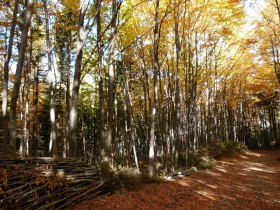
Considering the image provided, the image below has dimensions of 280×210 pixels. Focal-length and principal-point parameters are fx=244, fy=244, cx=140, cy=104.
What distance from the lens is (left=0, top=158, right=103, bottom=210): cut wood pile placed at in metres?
4.68

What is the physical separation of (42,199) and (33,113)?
15.9 meters

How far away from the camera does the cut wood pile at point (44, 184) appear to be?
4684 millimetres

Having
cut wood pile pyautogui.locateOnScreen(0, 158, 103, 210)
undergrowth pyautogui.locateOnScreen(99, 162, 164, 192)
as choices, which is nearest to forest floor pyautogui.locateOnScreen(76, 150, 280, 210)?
undergrowth pyautogui.locateOnScreen(99, 162, 164, 192)

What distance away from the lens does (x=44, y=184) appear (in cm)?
532

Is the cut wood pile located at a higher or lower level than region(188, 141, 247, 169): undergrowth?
higher

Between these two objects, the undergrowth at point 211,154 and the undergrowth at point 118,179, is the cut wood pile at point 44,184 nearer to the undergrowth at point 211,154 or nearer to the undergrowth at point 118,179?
the undergrowth at point 118,179

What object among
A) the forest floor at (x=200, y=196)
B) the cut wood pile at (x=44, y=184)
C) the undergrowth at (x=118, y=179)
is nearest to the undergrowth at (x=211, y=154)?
the forest floor at (x=200, y=196)

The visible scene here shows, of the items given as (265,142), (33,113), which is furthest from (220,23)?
(265,142)

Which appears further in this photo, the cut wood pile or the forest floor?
the forest floor

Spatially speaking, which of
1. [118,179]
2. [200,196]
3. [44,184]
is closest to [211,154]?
[200,196]

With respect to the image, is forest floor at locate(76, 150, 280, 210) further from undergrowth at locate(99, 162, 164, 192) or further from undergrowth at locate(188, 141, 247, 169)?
undergrowth at locate(188, 141, 247, 169)

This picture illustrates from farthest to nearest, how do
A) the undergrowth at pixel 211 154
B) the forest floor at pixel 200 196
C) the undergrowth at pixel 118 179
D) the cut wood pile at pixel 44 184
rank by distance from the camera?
the undergrowth at pixel 211 154, the undergrowth at pixel 118 179, the forest floor at pixel 200 196, the cut wood pile at pixel 44 184

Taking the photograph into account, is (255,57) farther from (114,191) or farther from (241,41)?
(114,191)

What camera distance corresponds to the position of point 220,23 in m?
14.1
